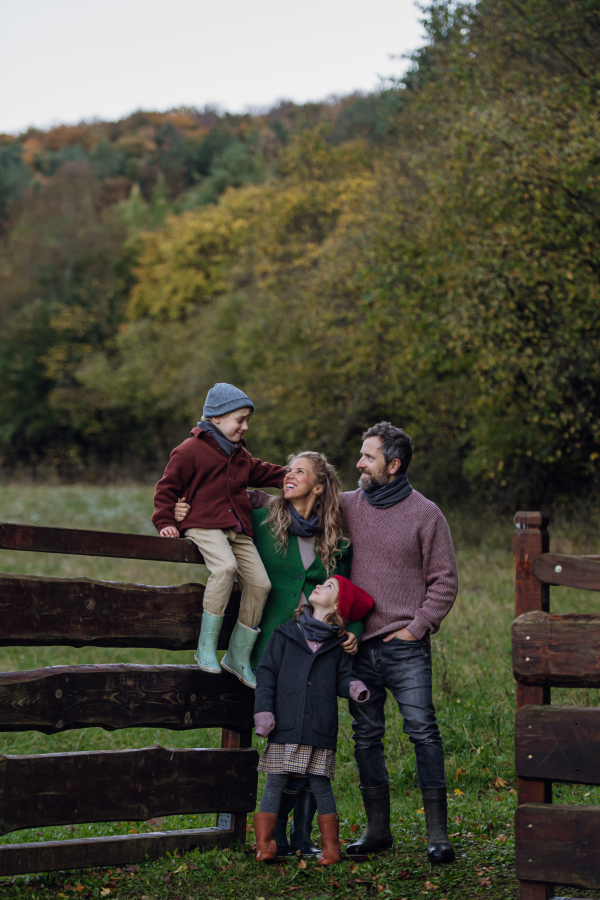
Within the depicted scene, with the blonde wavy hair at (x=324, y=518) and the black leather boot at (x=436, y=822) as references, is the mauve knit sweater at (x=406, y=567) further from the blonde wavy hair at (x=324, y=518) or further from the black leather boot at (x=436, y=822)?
the black leather boot at (x=436, y=822)

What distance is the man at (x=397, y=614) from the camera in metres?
4.39

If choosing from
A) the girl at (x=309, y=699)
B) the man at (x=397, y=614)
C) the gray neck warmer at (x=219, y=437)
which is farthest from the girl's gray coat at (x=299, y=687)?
the gray neck warmer at (x=219, y=437)

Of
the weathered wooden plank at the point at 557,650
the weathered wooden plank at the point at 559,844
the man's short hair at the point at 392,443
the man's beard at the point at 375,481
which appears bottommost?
the weathered wooden plank at the point at 559,844

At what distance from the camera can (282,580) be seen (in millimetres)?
4516

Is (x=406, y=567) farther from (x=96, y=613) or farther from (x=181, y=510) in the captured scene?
(x=96, y=613)

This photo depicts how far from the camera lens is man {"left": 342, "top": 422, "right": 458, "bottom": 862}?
→ 14.4ft

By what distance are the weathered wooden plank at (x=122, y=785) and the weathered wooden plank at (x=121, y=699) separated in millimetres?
155

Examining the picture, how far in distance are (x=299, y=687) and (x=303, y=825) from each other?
88 cm

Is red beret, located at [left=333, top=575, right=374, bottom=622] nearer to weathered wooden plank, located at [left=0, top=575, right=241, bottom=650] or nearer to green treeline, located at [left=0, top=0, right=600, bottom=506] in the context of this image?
weathered wooden plank, located at [left=0, top=575, right=241, bottom=650]

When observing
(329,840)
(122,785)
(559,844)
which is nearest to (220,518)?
(122,785)

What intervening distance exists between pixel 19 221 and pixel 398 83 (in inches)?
1860

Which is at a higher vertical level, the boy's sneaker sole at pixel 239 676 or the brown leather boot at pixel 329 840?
the boy's sneaker sole at pixel 239 676

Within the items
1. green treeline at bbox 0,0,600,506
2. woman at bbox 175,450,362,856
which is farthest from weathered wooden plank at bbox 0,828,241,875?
green treeline at bbox 0,0,600,506

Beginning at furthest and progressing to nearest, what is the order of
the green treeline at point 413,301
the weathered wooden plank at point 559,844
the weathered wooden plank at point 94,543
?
the green treeline at point 413,301 → the weathered wooden plank at point 94,543 → the weathered wooden plank at point 559,844
